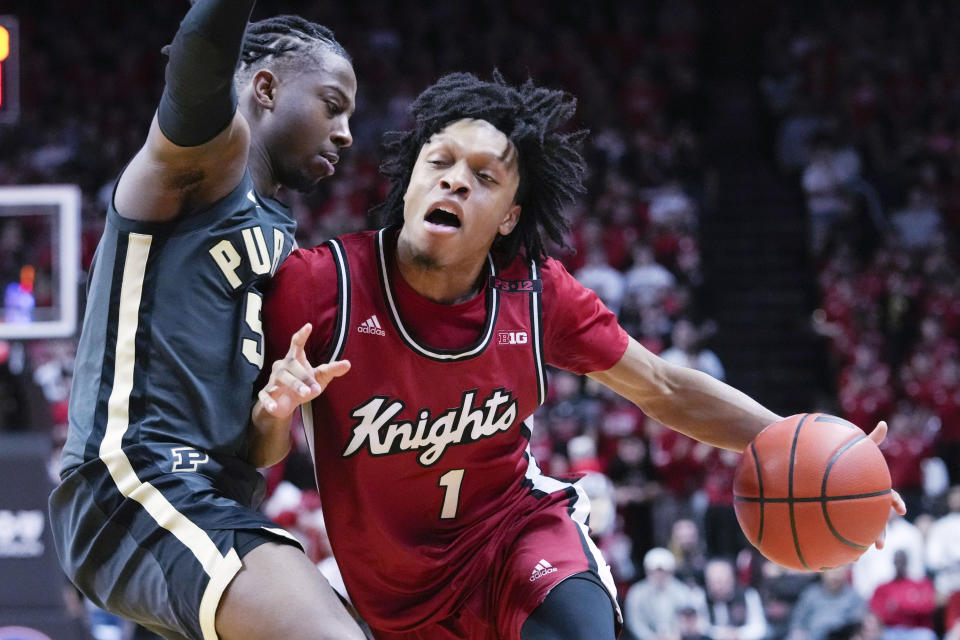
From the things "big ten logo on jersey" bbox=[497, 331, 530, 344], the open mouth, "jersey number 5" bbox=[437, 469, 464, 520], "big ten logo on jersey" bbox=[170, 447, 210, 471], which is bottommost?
"jersey number 5" bbox=[437, 469, 464, 520]

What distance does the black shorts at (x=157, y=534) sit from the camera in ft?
9.25

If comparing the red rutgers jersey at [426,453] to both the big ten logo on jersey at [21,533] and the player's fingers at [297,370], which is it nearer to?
the player's fingers at [297,370]

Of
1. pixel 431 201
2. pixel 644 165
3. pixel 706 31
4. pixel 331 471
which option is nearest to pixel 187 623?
pixel 331 471

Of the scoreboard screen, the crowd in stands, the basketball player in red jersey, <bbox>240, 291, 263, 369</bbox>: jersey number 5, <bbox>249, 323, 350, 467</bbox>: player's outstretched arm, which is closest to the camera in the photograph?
<bbox>249, 323, 350, 467</bbox>: player's outstretched arm

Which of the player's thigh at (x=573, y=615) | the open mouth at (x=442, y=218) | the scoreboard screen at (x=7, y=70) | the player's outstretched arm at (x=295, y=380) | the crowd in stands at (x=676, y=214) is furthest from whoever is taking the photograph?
Result: the crowd in stands at (x=676, y=214)

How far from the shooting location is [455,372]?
3.55m

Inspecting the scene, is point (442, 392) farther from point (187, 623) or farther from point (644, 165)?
point (644, 165)

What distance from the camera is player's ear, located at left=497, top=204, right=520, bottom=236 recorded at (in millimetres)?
3734

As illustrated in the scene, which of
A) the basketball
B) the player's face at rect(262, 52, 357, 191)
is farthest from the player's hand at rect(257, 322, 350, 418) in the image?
the basketball

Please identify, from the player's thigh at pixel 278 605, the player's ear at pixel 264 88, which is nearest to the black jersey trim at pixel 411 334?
the player's ear at pixel 264 88

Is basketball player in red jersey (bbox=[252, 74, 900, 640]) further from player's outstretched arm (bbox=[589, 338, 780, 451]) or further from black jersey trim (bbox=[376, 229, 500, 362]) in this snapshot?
player's outstretched arm (bbox=[589, 338, 780, 451])

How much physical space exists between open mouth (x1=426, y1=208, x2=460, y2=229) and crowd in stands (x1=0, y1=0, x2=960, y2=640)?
4.65 metres

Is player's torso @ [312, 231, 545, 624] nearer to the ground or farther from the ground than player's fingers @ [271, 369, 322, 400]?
nearer to the ground

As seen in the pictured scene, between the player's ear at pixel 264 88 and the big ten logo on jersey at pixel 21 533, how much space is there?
11.9 feet
